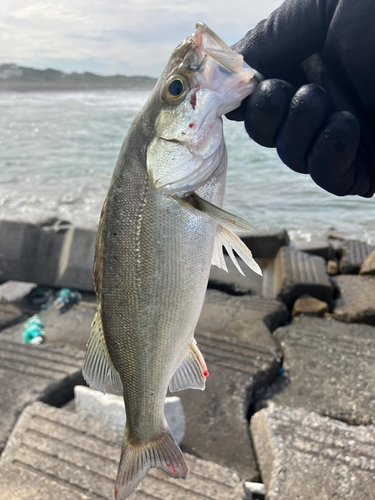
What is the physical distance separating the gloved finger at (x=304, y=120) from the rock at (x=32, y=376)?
252 cm

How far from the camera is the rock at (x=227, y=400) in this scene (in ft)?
9.10

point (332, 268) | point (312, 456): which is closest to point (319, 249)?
point (332, 268)

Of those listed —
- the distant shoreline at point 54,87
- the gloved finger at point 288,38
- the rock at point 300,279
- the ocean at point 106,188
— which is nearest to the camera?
the gloved finger at point 288,38

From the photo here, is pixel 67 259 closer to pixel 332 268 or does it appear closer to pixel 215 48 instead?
pixel 332 268

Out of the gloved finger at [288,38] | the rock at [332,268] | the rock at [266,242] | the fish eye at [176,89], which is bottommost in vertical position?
the rock at [332,268]

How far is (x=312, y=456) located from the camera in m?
2.39

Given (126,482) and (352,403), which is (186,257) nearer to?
(126,482)

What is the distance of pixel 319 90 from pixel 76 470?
2.41 metres

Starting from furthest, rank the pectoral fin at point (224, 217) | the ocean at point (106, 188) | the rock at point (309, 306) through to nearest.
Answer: the ocean at point (106, 188) → the rock at point (309, 306) → the pectoral fin at point (224, 217)

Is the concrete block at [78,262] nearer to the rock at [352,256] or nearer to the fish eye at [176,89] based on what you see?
the rock at [352,256]

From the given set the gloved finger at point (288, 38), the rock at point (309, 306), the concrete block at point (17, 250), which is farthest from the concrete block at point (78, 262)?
the gloved finger at point (288, 38)

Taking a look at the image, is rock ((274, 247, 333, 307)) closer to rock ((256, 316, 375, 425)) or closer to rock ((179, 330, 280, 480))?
rock ((256, 316, 375, 425))

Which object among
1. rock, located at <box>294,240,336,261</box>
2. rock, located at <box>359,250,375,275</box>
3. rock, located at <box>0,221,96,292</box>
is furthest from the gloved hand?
rock, located at <box>294,240,336,261</box>

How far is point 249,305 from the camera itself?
4.81 meters
